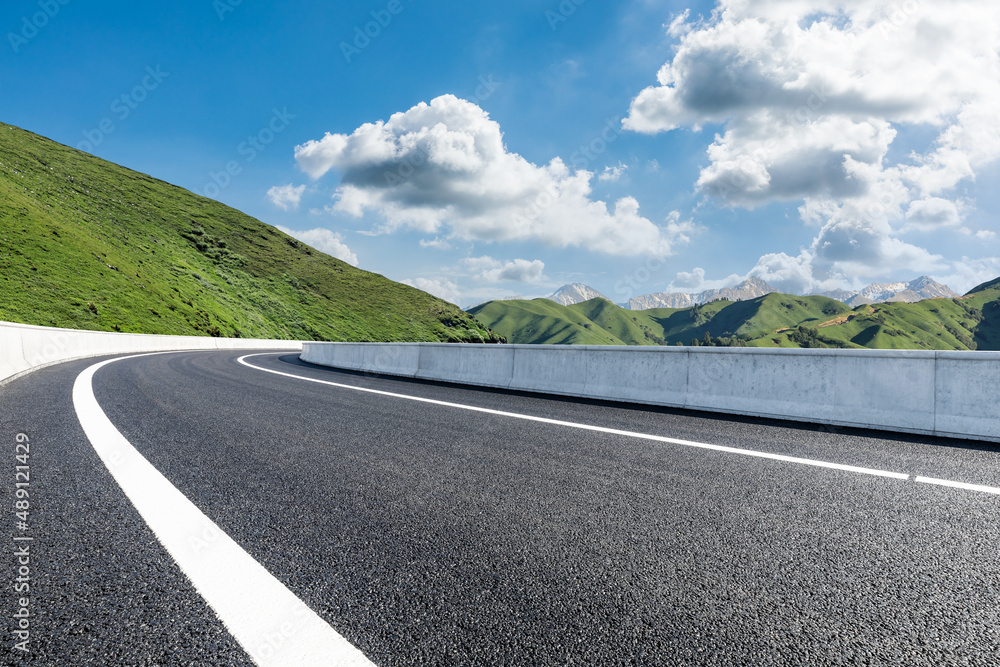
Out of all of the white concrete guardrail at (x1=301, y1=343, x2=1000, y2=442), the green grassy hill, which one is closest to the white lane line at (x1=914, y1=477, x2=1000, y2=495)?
the white concrete guardrail at (x1=301, y1=343, x2=1000, y2=442)

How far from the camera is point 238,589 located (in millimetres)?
2252

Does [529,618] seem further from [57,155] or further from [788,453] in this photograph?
[57,155]

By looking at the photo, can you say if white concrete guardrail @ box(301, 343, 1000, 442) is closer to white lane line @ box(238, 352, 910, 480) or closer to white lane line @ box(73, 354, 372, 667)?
white lane line @ box(238, 352, 910, 480)

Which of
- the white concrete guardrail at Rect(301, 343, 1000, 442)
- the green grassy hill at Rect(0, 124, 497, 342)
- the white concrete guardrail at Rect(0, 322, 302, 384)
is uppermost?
the green grassy hill at Rect(0, 124, 497, 342)

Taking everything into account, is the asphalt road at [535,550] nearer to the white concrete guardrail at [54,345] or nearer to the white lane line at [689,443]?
the white lane line at [689,443]

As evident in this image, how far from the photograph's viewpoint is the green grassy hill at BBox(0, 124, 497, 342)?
49531 millimetres

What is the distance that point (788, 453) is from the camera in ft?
17.1

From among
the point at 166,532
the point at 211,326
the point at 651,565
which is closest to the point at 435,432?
the point at 166,532

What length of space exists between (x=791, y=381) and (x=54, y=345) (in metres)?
21.8

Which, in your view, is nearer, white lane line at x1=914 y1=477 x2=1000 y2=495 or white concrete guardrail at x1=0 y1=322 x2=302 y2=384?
white lane line at x1=914 y1=477 x2=1000 y2=495

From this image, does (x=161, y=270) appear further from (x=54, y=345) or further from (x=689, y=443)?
(x=689, y=443)

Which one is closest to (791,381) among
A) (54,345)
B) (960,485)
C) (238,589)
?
(960,485)

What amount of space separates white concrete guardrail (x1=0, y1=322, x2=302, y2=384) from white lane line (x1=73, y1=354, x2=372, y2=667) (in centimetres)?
1063

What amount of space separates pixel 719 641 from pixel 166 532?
2.75 m
